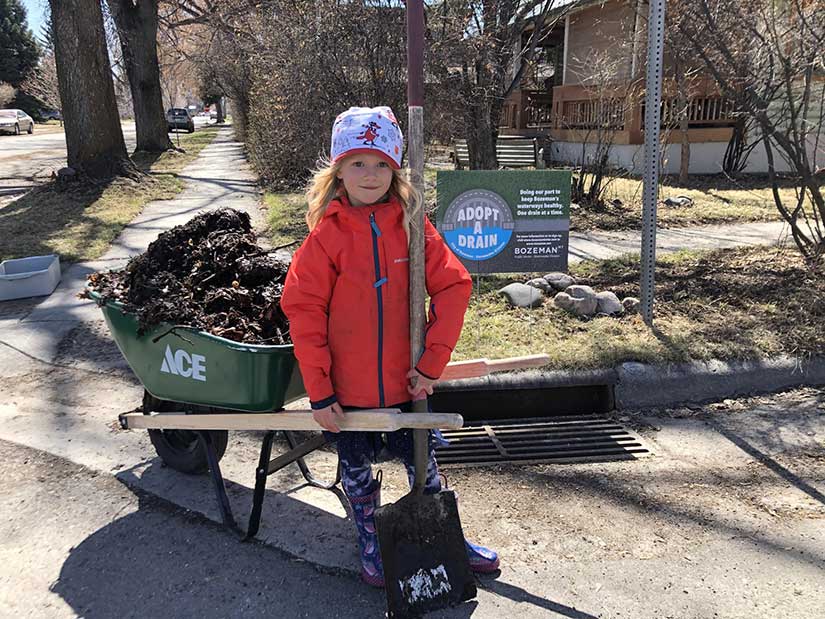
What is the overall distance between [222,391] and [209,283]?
27.3 inches

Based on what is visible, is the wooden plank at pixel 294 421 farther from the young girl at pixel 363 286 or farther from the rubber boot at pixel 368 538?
the rubber boot at pixel 368 538

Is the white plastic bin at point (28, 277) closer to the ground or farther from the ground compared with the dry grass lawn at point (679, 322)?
farther from the ground

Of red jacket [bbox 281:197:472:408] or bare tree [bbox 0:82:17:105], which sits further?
bare tree [bbox 0:82:17:105]

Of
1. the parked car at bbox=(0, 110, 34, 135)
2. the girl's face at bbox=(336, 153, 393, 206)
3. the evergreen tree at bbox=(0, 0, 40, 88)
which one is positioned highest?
the evergreen tree at bbox=(0, 0, 40, 88)

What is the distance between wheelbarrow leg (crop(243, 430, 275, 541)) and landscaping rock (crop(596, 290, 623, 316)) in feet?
11.6

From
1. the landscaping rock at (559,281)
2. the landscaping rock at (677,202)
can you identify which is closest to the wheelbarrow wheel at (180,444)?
the landscaping rock at (559,281)

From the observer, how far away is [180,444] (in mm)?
3582

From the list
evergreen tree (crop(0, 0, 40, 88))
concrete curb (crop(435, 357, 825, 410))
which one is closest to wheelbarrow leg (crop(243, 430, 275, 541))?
concrete curb (crop(435, 357, 825, 410))

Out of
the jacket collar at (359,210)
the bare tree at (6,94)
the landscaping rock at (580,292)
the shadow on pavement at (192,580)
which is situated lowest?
the shadow on pavement at (192,580)

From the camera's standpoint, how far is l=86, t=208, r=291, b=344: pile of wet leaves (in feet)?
9.68

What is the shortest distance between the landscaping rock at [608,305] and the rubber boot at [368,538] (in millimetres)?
3441

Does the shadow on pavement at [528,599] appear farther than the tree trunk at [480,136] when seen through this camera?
No

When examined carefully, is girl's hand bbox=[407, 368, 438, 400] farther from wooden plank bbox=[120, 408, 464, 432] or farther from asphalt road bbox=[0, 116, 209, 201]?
asphalt road bbox=[0, 116, 209, 201]

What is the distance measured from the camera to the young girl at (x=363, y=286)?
2.37 meters
